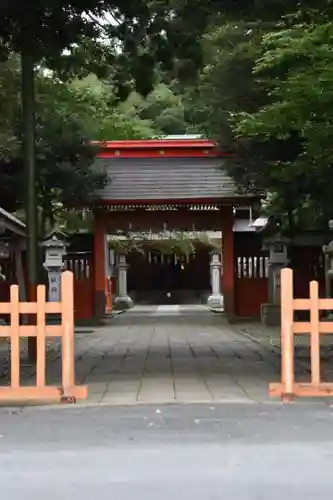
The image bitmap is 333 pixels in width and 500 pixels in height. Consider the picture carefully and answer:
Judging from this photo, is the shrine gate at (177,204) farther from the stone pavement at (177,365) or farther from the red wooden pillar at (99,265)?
the stone pavement at (177,365)

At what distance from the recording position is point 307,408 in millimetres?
9039

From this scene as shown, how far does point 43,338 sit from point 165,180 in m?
18.7

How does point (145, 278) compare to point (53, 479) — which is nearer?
point (53, 479)

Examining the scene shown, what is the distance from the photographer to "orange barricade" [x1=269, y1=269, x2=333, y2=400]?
951 centimetres

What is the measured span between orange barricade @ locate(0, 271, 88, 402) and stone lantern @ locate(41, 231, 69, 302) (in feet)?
52.3

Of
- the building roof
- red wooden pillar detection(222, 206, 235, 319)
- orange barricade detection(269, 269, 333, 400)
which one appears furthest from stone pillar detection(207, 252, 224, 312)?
orange barricade detection(269, 269, 333, 400)

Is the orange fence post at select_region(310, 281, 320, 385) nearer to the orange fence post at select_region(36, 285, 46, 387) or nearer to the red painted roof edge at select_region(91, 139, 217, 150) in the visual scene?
the orange fence post at select_region(36, 285, 46, 387)

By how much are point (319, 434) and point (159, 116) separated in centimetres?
3838

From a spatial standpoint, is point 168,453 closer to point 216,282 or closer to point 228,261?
point 228,261

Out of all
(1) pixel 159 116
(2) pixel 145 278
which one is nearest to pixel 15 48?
(1) pixel 159 116

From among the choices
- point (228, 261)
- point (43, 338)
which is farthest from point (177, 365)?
point (228, 261)

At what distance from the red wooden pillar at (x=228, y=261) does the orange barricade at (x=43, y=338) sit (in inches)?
720

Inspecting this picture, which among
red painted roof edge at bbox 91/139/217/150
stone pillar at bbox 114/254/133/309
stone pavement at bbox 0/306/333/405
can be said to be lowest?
stone pavement at bbox 0/306/333/405

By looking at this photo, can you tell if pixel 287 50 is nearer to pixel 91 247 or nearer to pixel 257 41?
pixel 257 41
